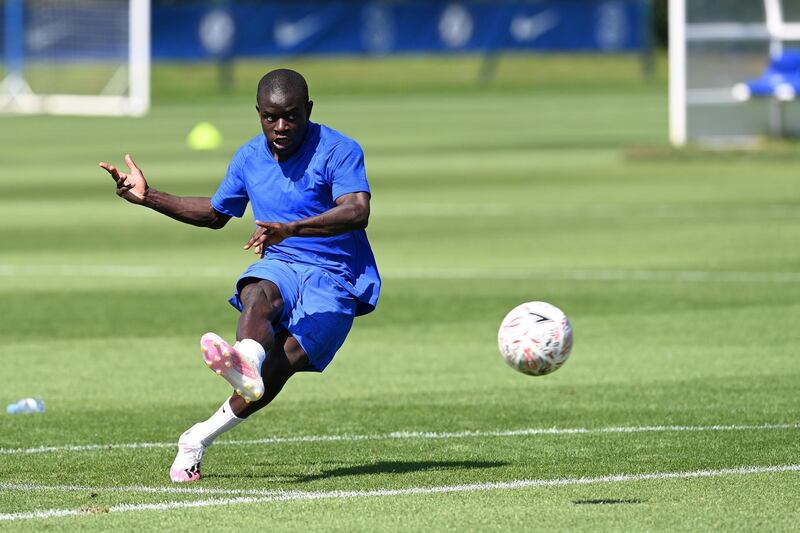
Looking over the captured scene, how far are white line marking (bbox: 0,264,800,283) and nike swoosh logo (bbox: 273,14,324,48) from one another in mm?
45245

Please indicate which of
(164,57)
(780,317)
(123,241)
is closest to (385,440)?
(780,317)

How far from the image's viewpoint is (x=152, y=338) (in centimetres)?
1453

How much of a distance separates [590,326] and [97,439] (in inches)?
240

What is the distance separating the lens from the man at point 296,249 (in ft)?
27.3

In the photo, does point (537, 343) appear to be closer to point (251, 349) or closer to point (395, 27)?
point (251, 349)

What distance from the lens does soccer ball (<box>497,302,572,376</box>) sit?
849 cm

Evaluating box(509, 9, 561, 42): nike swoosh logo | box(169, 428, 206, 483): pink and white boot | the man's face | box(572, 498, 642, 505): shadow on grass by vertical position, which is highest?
the man's face

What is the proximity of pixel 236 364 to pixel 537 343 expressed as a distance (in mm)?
1540

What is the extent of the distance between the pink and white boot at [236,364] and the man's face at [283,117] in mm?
1143

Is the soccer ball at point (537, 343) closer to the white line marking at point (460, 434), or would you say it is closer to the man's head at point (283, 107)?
the man's head at point (283, 107)

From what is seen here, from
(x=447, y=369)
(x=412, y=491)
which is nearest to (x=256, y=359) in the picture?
(x=412, y=491)

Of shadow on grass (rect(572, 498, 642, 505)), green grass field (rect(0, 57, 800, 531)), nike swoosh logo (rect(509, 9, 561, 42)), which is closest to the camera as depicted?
shadow on grass (rect(572, 498, 642, 505))

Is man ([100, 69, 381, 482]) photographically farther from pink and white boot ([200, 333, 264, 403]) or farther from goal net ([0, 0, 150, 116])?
goal net ([0, 0, 150, 116])

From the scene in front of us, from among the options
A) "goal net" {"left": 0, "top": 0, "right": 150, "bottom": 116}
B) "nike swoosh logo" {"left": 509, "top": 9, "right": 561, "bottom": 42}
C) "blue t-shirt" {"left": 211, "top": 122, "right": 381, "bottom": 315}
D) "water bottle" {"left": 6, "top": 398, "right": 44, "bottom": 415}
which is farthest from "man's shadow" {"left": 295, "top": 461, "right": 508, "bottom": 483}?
"nike swoosh logo" {"left": 509, "top": 9, "right": 561, "bottom": 42}
